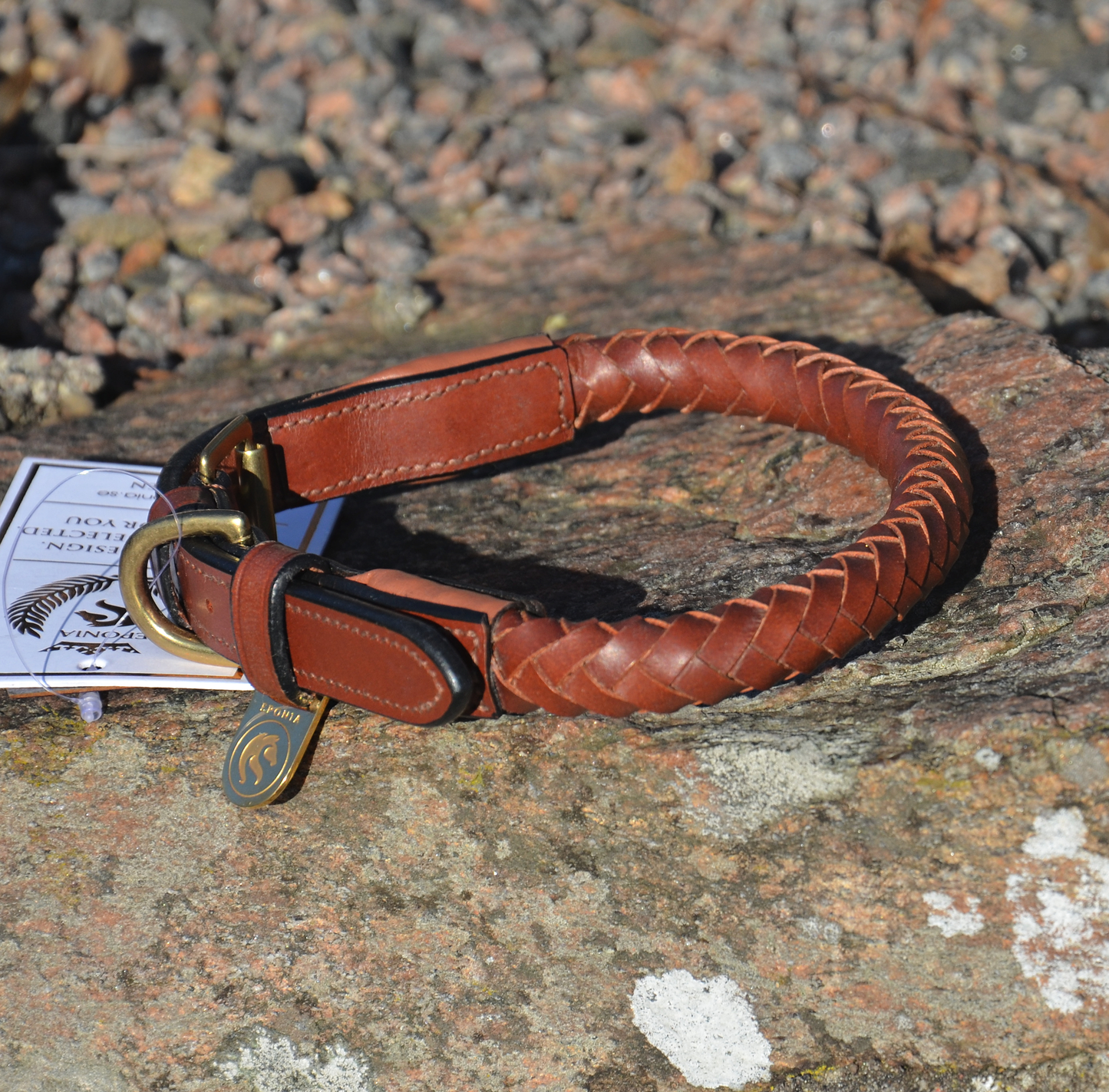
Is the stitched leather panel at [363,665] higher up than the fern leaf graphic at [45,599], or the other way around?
the stitched leather panel at [363,665]

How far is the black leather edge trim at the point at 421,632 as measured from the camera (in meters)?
2.24

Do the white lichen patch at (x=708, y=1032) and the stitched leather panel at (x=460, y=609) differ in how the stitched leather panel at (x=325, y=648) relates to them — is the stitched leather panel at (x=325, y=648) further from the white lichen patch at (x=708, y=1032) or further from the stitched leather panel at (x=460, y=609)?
the white lichen patch at (x=708, y=1032)

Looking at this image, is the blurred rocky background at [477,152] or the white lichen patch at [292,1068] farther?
the blurred rocky background at [477,152]

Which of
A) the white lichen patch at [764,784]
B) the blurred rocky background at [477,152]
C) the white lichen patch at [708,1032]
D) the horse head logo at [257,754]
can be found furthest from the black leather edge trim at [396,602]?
the blurred rocky background at [477,152]

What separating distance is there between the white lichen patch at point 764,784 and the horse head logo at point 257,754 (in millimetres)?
905

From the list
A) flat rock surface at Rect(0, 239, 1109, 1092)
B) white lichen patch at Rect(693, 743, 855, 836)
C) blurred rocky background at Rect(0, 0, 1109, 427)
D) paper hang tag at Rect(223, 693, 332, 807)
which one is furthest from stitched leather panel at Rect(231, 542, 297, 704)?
blurred rocky background at Rect(0, 0, 1109, 427)

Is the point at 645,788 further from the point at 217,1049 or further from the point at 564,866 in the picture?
the point at 217,1049

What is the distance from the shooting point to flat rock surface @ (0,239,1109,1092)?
2.16 meters

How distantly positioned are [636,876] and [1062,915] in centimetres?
79

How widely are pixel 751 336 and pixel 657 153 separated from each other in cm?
241

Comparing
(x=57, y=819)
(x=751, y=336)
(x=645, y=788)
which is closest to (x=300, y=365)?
(x=751, y=336)

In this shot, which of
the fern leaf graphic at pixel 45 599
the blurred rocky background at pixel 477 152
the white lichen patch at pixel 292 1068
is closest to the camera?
the white lichen patch at pixel 292 1068

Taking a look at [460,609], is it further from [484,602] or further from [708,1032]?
[708,1032]

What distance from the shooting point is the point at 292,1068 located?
235cm
